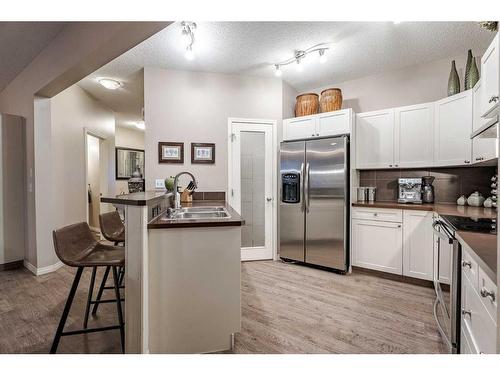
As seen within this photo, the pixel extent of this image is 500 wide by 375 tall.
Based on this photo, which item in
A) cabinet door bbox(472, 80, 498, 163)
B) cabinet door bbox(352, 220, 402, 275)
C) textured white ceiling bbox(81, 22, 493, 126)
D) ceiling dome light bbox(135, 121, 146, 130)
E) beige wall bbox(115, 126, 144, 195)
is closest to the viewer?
cabinet door bbox(472, 80, 498, 163)

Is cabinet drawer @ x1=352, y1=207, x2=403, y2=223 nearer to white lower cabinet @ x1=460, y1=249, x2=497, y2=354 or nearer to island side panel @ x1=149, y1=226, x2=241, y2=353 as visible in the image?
white lower cabinet @ x1=460, y1=249, x2=497, y2=354

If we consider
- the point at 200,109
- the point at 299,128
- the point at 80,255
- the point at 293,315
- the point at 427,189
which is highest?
the point at 200,109

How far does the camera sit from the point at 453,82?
2818mm

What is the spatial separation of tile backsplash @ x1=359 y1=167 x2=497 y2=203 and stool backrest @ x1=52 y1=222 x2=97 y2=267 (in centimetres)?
335

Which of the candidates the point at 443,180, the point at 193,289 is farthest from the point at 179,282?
the point at 443,180

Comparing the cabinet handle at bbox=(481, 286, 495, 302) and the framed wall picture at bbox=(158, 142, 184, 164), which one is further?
the framed wall picture at bbox=(158, 142, 184, 164)

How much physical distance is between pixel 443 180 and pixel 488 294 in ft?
8.88

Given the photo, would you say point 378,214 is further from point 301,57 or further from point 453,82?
point 301,57

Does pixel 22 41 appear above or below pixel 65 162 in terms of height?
above

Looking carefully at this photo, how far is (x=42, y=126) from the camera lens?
3178mm

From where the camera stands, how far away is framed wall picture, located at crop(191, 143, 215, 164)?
3.51 m

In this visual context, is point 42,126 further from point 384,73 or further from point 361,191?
point 384,73

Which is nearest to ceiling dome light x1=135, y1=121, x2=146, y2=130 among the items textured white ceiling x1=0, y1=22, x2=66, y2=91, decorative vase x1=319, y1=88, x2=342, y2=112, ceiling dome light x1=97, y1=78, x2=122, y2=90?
ceiling dome light x1=97, y1=78, x2=122, y2=90
